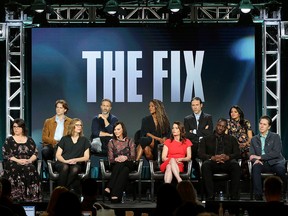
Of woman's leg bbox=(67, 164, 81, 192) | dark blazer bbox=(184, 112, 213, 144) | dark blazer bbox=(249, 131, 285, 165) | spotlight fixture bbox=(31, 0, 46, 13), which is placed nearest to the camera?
woman's leg bbox=(67, 164, 81, 192)

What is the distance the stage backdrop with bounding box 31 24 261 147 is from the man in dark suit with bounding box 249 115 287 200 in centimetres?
166

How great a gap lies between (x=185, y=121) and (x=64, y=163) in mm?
2031

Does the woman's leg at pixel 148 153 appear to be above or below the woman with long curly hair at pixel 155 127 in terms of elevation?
below

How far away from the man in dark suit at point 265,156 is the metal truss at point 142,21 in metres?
1.10

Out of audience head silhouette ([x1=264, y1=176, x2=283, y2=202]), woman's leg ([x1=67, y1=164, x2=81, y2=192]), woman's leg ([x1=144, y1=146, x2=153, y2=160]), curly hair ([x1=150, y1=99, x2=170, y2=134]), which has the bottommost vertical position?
woman's leg ([x1=67, y1=164, x2=81, y2=192])

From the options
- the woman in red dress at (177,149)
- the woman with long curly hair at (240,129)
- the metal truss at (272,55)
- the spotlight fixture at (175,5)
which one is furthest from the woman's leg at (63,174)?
the metal truss at (272,55)

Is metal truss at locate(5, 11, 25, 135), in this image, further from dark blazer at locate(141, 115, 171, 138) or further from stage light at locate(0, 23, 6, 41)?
dark blazer at locate(141, 115, 171, 138)

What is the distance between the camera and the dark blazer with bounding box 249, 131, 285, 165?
460 inches

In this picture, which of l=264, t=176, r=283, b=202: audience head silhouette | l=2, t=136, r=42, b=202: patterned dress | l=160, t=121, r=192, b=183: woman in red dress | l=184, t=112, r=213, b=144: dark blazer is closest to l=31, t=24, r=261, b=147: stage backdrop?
l=184, t=112, r=213, b=144: dark blazer

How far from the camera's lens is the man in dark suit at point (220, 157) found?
1148 centimetres

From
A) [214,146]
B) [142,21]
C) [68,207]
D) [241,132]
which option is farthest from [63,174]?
[68,207]

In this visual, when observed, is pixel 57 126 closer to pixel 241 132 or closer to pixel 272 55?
pixel 241 132

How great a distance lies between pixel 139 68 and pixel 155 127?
1466 millimetres

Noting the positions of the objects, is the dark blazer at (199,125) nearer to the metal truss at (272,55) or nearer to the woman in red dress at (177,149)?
the woman in red dress at (177,149)
